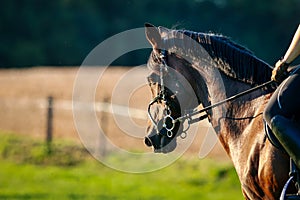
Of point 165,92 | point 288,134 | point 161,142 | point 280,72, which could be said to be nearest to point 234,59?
point 280,72

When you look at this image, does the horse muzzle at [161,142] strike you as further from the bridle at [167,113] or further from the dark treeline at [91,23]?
the dark treeline at [91,23]

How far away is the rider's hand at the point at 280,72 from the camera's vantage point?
6.07 meters

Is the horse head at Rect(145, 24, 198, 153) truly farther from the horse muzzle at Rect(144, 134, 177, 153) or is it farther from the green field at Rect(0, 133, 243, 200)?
the green field at Rect(0, 133, 243, 200)

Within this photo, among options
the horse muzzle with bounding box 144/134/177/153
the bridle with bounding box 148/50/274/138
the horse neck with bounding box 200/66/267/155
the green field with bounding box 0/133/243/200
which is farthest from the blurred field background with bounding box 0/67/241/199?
the horse neck with bounding box 200/66/267/155

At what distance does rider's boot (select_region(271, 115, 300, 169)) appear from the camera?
19.4 ft

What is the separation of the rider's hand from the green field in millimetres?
9070

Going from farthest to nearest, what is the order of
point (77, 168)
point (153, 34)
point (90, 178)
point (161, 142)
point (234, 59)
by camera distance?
point (77, 168)
point (90, 178)
point (161, 142)
point (153, 34)
point (234, 59)

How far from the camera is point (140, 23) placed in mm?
48250

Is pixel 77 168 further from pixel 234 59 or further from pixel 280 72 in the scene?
pixel 280 72

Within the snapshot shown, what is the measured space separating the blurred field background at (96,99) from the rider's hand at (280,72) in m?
1.30

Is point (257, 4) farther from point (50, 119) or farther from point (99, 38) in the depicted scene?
point (50, 119)

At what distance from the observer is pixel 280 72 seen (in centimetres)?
609

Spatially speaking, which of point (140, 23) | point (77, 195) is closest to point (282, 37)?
point (140, 23)

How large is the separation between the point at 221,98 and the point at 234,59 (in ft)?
1.25
